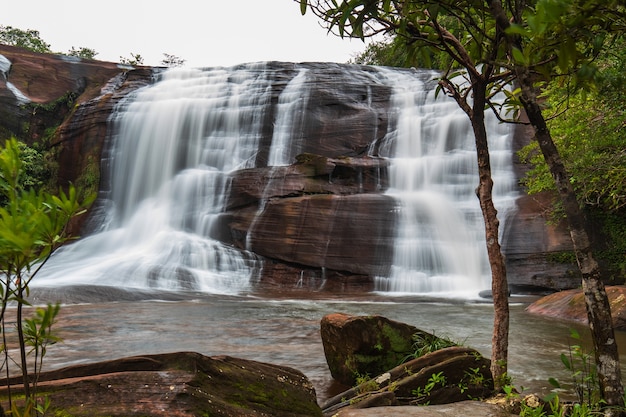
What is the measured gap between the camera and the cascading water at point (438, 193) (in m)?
15.4

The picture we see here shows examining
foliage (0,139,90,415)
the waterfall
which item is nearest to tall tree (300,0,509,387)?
foliage (0,139,90,415)

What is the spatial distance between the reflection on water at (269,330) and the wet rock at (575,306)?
40 centimetres

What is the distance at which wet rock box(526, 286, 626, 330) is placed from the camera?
9.19m

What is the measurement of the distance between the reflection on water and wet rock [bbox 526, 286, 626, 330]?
1.33 ft

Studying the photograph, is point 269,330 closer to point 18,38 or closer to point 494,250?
point 494,250

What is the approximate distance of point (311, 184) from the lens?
18.0m

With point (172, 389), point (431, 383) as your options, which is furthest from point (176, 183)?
point (172, 389)

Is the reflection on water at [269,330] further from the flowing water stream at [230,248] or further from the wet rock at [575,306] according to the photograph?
the wet rock at [575,306]

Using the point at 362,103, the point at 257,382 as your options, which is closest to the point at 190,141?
the point at 362,103

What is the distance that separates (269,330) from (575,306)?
20.9ft

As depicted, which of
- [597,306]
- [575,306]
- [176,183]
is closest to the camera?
[597,306]

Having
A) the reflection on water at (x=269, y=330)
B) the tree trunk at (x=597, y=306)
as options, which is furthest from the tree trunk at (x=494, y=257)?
the reflection on water at (x=269, y=330)

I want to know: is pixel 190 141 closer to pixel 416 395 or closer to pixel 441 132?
pixel 441 132

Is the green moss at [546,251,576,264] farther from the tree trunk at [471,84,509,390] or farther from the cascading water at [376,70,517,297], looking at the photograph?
the tree trunk at [471,84,509,390]
